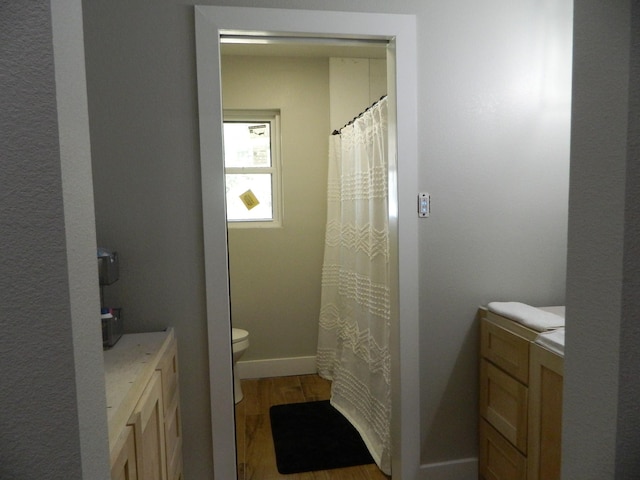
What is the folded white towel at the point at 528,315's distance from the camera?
1713mm

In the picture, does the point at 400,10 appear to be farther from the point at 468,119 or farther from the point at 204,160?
the point at 204,160

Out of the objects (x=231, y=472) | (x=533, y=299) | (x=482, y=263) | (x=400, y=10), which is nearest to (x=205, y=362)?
(x=231, y=472)

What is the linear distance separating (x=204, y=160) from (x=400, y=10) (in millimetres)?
1056

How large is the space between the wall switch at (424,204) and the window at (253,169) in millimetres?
1726

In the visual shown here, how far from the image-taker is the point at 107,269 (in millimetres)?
1668

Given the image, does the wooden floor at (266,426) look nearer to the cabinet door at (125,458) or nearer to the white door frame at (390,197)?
the white door frame at (390,197)

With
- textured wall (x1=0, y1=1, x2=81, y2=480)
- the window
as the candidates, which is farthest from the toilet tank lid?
textured wall (x1=0, y1=1, x2=81, y2=480)

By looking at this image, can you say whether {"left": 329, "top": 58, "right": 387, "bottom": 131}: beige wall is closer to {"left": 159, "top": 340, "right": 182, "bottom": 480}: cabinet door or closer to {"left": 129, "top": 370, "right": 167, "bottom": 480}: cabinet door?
{"left": 159, "top": 340, "right": 182, "bottom": 480}: cabinet door

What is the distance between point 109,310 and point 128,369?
0.34m

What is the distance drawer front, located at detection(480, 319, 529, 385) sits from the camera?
1.78m

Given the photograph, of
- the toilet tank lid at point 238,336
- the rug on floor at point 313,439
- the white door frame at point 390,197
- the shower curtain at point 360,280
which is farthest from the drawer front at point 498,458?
the toilet tank lid at point 238,336

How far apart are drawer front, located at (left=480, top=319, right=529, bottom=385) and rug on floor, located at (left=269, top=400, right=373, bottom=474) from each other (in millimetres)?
918

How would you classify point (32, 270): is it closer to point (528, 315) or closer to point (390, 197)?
point (390, 197)

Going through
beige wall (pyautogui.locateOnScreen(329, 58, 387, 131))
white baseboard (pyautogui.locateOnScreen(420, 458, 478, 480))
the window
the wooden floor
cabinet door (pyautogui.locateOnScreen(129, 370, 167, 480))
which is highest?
beige wall (pyautogui.locateOnScreen(329, 58, 387, 131))
